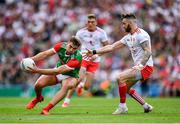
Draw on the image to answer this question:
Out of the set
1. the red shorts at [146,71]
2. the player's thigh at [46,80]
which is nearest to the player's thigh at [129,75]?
the red shorts at [146,71]

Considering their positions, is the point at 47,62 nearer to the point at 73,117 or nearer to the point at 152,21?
the point at 152,21

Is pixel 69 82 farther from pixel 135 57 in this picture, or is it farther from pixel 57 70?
pixel 135 57

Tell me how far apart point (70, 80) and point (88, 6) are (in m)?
17.9

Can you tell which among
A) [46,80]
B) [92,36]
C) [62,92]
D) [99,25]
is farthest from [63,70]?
[99,25]

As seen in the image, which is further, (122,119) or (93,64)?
(93,64)

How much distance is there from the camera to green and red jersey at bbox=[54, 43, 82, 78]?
15.9 m

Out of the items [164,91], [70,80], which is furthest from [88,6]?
[70,80]

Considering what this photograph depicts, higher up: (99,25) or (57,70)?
(57,70)

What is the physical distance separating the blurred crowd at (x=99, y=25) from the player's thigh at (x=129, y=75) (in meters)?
14.0

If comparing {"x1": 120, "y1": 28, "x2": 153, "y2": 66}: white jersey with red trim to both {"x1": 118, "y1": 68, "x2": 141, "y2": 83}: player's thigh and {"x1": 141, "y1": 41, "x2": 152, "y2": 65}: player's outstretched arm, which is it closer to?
{"x1": 141, "y1": 41, "x2": 152, "y2": 65}: player's outstretched arm

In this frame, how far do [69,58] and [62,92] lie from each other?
973mm

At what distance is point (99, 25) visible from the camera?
108ft

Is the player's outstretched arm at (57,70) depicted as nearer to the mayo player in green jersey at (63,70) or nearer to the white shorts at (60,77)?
the mayo player in green jersey at (63,70)

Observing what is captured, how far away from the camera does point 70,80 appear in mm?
16266
